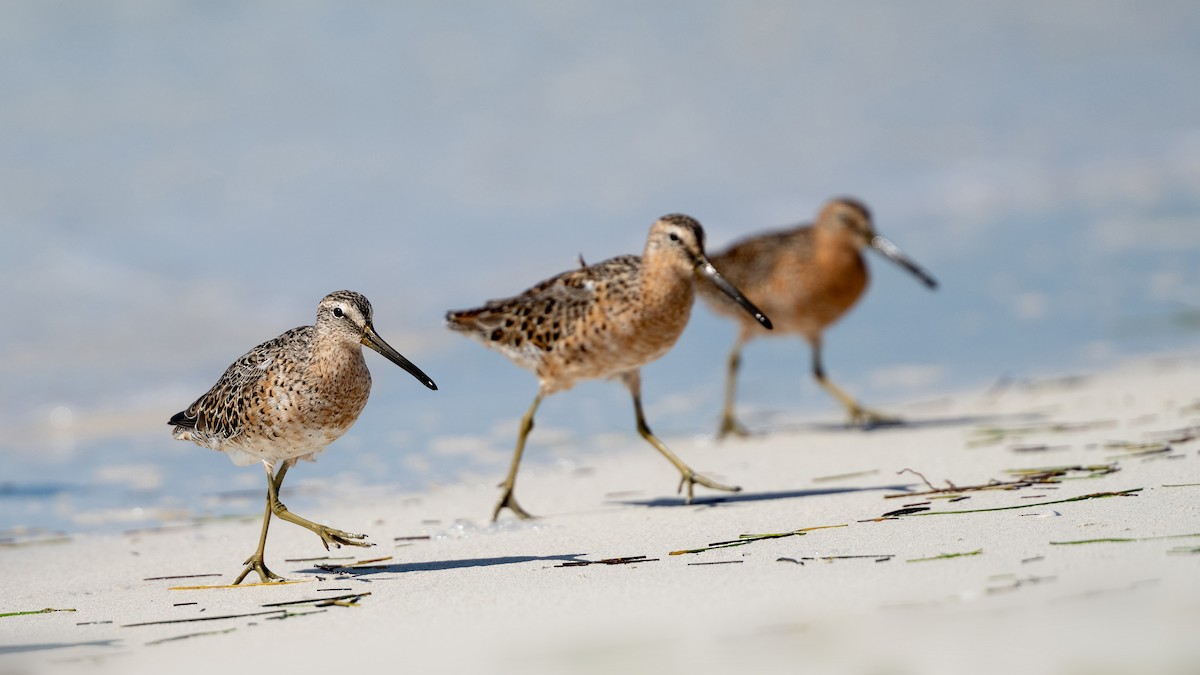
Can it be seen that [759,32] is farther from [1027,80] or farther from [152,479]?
[152,479]

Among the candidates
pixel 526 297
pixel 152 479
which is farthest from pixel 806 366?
pixel 152 479

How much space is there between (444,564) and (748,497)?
164cm

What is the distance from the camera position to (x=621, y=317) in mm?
6734

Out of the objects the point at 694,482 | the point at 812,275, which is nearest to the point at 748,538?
the point at 694,482

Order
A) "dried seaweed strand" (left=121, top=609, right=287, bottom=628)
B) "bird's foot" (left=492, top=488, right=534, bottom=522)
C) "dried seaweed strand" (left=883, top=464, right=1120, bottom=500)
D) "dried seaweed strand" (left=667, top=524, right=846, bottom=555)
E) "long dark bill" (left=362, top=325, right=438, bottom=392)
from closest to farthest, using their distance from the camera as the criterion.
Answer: "dried seaweed strand" (left=121, top=609, right=287, bottom=628) → "dried seaweed strand" (left=667, top=524, right=846, bottom=555) → "long dark bill" (left=362, top=325, right=438, bottom=392) → "dried seaweed strand" (left=883, top=464, right=1120, bottom=500) → "bird's foot" (left=492, top=488, right=534, bottom=522)

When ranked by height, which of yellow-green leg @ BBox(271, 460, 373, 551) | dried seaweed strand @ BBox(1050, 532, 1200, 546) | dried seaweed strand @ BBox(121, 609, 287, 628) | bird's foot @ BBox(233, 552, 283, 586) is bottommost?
dried seaweed strand @ BBox(121, 609, 287, 628)

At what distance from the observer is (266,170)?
16375mm

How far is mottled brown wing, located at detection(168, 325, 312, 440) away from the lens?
561 cm

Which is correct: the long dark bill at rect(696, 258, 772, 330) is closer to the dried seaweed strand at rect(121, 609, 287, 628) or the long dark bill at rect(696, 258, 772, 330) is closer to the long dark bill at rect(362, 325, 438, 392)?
the long dark bill at rect(362, 325, 438, 392)

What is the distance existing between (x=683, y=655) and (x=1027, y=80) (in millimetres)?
19044

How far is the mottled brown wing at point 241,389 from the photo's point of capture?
5605 mm

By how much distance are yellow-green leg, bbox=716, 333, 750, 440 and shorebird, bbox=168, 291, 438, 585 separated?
3269 mm

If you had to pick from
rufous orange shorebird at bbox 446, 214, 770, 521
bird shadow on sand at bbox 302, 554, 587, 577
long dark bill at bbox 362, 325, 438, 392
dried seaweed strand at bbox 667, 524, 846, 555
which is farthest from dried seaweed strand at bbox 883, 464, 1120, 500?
long dark bill at bbox 362, 325, 438, 392

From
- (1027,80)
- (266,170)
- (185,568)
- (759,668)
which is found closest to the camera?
(759,668)
